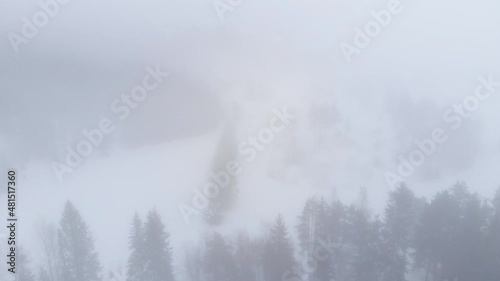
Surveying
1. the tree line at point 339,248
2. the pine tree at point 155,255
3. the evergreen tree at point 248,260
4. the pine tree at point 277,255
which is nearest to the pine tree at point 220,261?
the tree line at point 339,248

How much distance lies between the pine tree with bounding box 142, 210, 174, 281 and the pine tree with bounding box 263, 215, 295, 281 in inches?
148

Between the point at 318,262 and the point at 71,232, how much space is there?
9.83 meters

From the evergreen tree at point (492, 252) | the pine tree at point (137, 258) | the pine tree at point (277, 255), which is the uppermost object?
the pine tree at point (137, 258)

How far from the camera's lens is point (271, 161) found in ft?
78.0

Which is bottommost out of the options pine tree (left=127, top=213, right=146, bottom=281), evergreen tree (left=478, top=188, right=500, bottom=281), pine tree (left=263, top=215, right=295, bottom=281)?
evergreen tree (left=478, top=188, right=500, bottom=281)

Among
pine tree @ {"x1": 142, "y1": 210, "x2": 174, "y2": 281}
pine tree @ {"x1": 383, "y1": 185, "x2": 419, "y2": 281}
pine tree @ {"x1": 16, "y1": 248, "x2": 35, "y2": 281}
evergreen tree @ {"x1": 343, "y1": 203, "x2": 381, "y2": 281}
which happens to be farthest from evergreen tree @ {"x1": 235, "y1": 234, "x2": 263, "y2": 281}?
pine tree @ {"x1": 16, "y1": 248, "x2": 35, "y2": 281}

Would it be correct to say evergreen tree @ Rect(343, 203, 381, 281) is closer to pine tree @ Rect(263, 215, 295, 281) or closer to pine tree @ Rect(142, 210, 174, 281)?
pine tree @ Rect(263, 215, 295, 281)

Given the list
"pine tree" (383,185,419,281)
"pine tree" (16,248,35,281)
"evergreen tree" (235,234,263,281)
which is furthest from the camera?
"evergreen tree" (235,234,263,281)

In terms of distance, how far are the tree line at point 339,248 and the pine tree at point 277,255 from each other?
0.04 m

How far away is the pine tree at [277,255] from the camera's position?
15.0 meters

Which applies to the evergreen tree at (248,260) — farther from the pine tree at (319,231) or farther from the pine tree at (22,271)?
the pine tree at (22,271)

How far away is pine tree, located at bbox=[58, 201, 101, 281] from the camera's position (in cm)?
1612

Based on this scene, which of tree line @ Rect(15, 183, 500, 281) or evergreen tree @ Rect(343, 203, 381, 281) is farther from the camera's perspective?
evergreen tree @ Rect(343, 203, 381, 281)

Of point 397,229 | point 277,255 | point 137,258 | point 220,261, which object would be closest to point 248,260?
point 220,261
